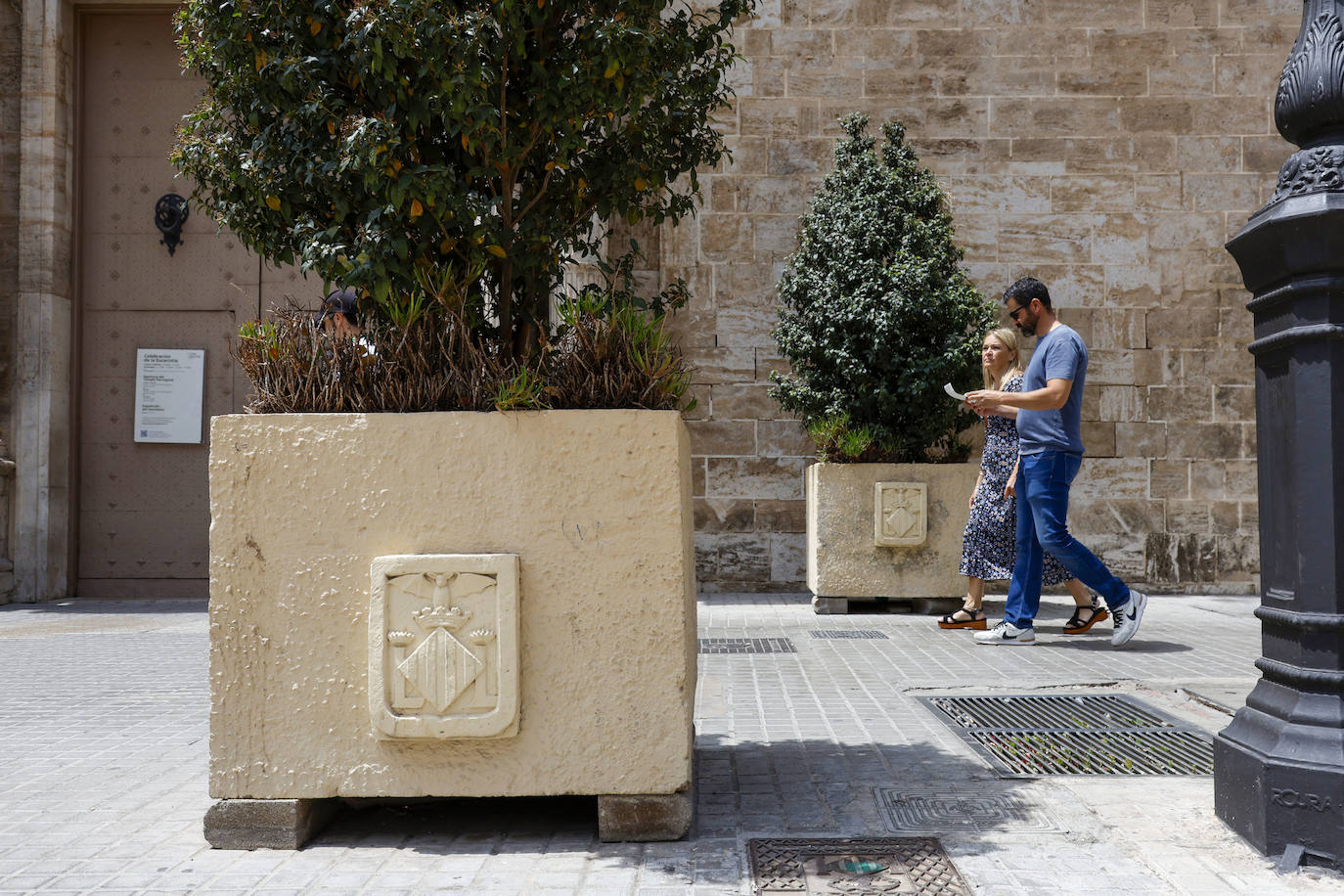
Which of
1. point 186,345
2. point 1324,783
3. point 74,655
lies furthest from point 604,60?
point 186,345

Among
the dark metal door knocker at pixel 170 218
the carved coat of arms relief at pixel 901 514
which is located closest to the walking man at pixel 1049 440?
the carved coat of arms relief at pixel 901 514

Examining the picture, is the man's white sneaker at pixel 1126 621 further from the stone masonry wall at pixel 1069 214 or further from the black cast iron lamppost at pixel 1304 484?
the black cast iron lamppost at pixel 1304 484

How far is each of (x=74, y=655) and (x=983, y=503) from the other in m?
6.08

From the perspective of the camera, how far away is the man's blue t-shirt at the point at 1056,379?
239 inches

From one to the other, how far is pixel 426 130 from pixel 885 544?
18.7 feet

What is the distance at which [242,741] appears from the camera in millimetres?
2973

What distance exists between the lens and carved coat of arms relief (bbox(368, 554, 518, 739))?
9.57 feet

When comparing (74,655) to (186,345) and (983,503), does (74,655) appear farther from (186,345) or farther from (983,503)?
(983,503)

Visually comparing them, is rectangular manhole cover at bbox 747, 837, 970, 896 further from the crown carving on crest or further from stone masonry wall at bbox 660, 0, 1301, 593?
stone masonry wall at bbox 660, 0, 1301, 593

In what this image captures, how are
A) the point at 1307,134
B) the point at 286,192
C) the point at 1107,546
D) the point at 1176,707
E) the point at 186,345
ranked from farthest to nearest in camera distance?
the point at 186,345
the point at 1107,546
the point at 1176,707
the point at 286,192
the point at 1307,134

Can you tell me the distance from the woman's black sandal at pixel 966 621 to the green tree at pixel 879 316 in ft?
4.94

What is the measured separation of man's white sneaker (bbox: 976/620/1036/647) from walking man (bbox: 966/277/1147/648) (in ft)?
1.26

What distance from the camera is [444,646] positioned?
2.93 metres

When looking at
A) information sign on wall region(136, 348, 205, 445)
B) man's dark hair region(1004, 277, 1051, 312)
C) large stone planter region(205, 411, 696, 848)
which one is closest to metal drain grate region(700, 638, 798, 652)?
man's dark hair region(1004, 277, 1051, 312)
